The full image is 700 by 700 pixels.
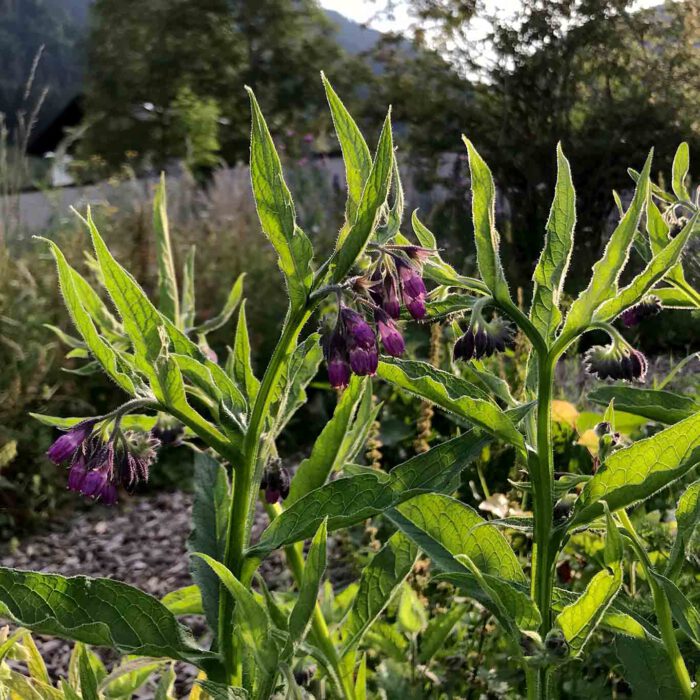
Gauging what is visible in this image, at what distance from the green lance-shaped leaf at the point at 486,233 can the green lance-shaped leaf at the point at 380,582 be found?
413 millimetres

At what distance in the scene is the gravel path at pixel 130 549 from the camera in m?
3.51

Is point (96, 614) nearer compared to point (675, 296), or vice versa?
point (96, 614)

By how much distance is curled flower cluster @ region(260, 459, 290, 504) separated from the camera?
1286 mm

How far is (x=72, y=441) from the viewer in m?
1.06

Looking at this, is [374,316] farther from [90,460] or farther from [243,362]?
[90,460]

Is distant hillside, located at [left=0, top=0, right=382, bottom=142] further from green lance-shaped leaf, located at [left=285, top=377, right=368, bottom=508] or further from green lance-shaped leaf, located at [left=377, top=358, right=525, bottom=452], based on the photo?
green lance-shaped leaf, located at [left=377, top=358, right=525, bottom=452]

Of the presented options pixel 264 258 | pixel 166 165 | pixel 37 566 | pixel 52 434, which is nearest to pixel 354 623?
pixel 37 566

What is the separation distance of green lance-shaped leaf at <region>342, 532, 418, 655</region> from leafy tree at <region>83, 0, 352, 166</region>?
74.0ft

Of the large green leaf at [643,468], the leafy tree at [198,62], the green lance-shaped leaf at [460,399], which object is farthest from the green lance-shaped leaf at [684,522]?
the leafy tree at [198,62]

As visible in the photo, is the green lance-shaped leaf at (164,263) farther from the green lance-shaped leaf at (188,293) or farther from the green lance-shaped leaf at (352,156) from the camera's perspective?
the green lance-shaped leaf at (352,156)

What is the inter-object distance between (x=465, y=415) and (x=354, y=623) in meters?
0.46

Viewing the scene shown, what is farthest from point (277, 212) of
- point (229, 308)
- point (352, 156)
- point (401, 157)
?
point (401, 157)

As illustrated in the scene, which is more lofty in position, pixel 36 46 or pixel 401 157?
pixel 36 46

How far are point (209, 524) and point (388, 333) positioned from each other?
1.58 feet
